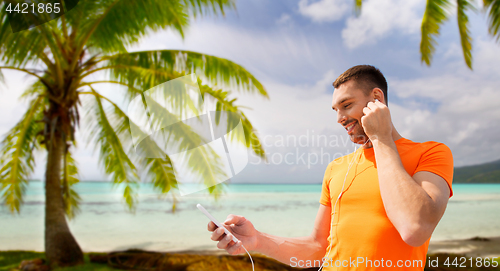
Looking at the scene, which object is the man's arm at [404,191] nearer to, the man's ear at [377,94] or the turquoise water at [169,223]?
the man's ear at [377,94]

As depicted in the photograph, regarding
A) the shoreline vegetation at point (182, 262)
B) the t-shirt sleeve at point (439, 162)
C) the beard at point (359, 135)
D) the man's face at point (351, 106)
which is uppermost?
the man's face at point (351, 106)

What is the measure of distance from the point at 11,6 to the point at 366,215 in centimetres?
546

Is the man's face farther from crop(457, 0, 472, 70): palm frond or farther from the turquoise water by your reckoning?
the turquoise water

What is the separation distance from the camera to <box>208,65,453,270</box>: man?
0.90 m

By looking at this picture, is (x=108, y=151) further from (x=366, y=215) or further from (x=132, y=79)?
(x=366, y=215)

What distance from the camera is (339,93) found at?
4.04ft

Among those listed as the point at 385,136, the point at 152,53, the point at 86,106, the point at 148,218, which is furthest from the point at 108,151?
the point at 148,218

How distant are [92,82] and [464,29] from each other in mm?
7216

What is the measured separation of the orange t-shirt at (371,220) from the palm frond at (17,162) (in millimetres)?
6530

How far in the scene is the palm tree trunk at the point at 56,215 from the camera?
602cm

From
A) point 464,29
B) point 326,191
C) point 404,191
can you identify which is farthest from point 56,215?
point 464,29

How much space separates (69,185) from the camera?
22.4 feet

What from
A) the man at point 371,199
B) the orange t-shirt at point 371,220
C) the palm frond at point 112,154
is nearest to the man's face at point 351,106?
the man at point 371,199

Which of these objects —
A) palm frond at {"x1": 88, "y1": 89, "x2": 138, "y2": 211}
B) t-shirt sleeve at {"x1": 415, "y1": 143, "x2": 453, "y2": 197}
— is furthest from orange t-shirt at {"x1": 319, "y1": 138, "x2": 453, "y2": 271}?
palm frond at {"x1": 88, "y1": 89, "x2": 138, "y2": 211}
